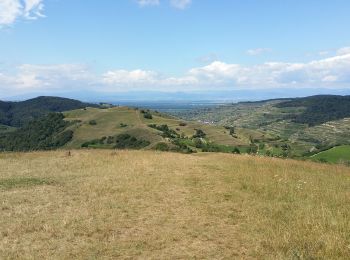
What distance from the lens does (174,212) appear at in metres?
14.9

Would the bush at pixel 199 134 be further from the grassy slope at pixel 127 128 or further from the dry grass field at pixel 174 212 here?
the dry grass field at pixel 174 212

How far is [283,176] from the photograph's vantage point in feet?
72.2

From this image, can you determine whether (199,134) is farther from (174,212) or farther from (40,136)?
(174,212)

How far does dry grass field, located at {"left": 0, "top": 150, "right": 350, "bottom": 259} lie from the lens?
10.8m

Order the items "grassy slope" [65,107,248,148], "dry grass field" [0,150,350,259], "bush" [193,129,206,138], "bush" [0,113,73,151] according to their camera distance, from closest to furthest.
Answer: "dry grass field" [0,150,350,259] → "grassy slope" [65,107,248,148] → "bush" [193,129,206,138] → "bush" [0,113,73,151]

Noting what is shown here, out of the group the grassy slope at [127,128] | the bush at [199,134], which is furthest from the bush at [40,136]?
the bush at [199,134]

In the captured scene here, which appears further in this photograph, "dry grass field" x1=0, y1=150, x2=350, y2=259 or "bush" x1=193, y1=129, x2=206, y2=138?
"bush" x1=193, y1=129, x2=206, y2=138

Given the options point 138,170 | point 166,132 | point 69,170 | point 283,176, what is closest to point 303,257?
point 283,176

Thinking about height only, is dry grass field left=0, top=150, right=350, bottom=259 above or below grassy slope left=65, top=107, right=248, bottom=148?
above

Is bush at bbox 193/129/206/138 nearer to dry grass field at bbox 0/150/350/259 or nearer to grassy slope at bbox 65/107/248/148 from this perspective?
grassy slope at bbox 65/107/248/148

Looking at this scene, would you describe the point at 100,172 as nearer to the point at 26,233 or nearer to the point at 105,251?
the point at 26,233

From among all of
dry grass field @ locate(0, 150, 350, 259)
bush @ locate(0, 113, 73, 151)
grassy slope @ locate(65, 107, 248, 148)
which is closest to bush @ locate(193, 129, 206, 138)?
grassy slope @ locate(65, 107, 248, 148)

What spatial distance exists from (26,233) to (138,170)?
1197 centimetres

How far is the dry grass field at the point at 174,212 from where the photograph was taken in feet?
35.5
